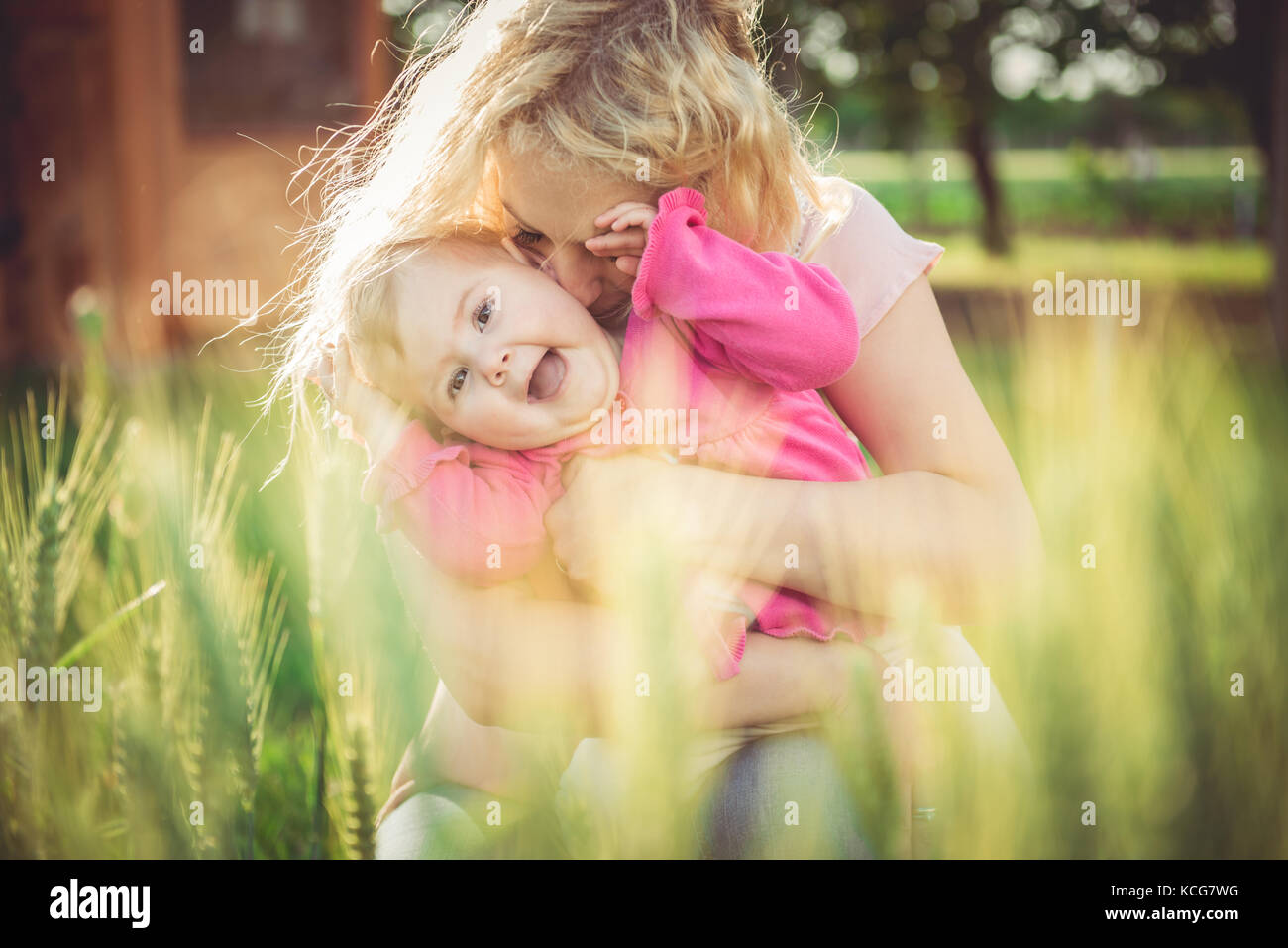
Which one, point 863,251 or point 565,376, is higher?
point 863,251

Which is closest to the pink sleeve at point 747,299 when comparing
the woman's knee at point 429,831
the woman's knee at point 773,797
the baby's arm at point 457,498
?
the baby's arm at point 457,498

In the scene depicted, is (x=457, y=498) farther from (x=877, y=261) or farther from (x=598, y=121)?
(x=877, y=261)

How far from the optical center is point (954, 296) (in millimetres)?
8836

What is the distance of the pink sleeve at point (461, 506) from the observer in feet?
3.67

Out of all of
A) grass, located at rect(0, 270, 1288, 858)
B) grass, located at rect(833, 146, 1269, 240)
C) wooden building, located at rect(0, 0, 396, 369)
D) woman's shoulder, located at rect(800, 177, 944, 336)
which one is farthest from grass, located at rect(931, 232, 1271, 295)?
grass, located at rect(0, 270, 1288, 858)

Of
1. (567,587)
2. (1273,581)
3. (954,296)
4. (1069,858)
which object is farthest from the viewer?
(954,296)

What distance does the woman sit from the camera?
1.10 meters

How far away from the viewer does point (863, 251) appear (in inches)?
48.4

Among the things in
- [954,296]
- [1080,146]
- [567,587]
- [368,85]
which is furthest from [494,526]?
[1080,146]

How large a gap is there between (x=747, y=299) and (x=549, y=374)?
220 millimetres

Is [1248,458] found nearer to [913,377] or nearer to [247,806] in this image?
[913,377]

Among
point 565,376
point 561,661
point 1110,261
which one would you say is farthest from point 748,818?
point 1110,261

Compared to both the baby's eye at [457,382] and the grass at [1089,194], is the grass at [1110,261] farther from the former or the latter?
the baby's eye at [457,382]
